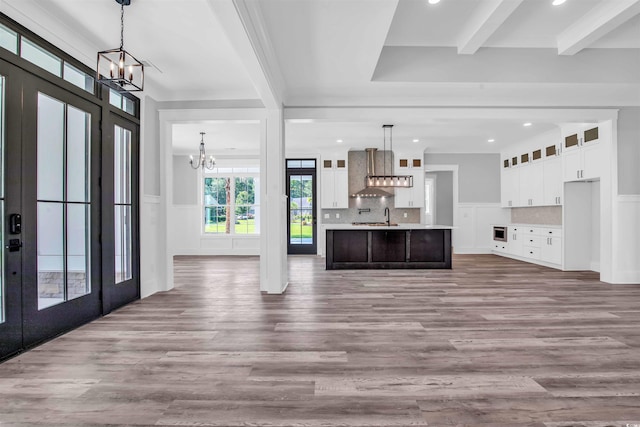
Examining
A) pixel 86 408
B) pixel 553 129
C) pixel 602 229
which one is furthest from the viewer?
pixel 553 129

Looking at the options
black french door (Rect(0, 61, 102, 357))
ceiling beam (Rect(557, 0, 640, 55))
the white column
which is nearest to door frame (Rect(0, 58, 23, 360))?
black french door (Rect(0, 61, 102, 357))

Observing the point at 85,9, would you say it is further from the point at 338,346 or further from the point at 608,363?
the point at 608,363

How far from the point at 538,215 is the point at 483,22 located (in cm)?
594

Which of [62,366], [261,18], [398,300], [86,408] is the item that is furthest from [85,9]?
[398,300]

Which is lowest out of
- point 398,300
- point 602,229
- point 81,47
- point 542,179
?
point 398,300

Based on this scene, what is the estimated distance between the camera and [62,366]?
2439mm

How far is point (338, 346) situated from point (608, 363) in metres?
1.93

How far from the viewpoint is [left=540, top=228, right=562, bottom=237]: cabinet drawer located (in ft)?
21.4

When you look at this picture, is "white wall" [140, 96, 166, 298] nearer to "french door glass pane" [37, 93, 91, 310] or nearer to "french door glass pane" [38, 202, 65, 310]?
"french door glass pane" [37, 93, 91, 310]

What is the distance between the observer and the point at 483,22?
325 centimetres

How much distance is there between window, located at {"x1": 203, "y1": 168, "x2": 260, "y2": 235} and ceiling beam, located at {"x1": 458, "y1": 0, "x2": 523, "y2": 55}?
6.37m

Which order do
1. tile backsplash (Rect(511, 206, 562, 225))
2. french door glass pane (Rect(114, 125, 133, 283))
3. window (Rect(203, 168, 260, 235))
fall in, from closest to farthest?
1. french door glass pane (Rect(114, 125, 133, 283))
2. tile backsplash (Rect(511, 206, 562, 225))
3. window (Rect(203, 168, 260, 235))

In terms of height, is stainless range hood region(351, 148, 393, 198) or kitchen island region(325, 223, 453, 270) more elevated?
stainless range hood region(351, 148, 393, 198)

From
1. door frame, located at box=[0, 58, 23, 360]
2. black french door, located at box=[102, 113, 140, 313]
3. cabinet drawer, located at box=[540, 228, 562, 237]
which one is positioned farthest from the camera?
cabinet drawer, located at box=[540, 228, 562, 237]
